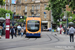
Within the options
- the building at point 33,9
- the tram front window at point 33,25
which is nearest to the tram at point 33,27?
the tram front window at point 33,25

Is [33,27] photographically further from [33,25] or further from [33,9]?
[33,9]

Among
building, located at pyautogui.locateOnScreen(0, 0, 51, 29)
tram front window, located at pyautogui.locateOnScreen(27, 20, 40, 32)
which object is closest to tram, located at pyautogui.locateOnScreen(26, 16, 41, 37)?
tram front window, located at pyautogui.locateOnScreen(27, 20, 40, 32)

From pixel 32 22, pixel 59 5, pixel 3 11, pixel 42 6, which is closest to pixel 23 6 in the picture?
pixel 42 6

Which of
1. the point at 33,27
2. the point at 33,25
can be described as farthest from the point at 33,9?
the point at 33,27

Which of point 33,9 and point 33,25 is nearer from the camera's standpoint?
point 33,25

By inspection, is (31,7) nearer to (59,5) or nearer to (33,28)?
(33,28)

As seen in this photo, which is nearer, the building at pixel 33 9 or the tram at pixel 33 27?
the tram at pixel 33 27

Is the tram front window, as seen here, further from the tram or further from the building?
the building

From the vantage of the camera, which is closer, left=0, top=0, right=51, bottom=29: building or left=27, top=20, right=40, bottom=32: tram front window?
left=27, top=20, right=40, bottom=32: tram front window

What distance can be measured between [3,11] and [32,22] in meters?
12.1

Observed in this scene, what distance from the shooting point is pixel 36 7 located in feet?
246

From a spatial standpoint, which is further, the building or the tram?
the building

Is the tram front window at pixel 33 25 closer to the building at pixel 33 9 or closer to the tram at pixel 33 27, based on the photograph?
the tram at pixel 33 27

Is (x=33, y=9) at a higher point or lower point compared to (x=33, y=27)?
higher
